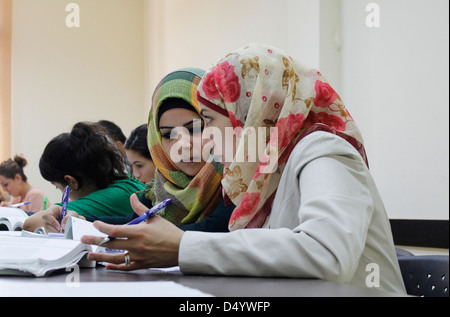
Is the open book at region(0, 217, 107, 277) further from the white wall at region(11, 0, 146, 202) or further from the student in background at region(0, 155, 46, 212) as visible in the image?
the white wall at region(11, 0, 146, 202)

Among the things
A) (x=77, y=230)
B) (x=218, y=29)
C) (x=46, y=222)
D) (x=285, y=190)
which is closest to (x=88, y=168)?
(x=46, y=222)

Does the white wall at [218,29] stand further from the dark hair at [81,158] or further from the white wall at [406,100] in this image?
the dark hair at [81,158]

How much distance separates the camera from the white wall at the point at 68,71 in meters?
5.66

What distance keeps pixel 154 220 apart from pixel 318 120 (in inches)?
17.7

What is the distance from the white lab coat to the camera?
794mm

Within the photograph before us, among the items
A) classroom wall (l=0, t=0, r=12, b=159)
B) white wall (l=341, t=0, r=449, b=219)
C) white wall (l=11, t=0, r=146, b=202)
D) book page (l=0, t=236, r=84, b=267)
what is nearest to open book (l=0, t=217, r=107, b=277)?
book page (l=0, t=236, r=84, b=267)

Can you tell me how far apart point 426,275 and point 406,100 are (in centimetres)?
121

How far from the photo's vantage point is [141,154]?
2.57m

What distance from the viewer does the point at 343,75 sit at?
269 centimetres

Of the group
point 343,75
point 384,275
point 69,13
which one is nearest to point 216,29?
point 343,75

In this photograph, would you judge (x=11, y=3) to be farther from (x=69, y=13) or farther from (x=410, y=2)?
(x=410, y=2)

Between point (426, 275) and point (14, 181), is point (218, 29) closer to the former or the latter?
point (14, 181)

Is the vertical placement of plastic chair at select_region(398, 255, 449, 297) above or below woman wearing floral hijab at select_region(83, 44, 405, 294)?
below

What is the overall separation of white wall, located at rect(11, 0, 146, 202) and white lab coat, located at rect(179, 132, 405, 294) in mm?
5032
